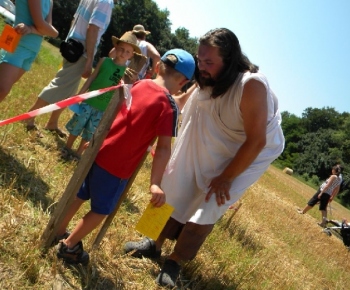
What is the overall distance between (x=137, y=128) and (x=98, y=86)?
88.0 inches

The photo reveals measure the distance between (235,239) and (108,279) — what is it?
264 cm

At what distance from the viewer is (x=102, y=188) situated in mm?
2600

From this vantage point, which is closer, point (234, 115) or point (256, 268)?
point (234, 115)

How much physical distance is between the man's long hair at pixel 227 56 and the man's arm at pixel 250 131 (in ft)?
0.55

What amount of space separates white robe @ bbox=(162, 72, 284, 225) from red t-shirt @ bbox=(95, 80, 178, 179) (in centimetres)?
73

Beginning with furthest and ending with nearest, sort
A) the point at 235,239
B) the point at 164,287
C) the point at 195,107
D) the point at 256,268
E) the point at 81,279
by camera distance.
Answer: the point at 235,239, the point at 256,268, the point at 195,107, the point at 164,287, the point at 81,279

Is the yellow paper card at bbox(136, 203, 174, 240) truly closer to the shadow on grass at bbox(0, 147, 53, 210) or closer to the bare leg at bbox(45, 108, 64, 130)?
the shadow on grass at bbox(0, 147, 53, 210)

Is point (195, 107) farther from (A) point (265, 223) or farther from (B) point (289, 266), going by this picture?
(A) point (265, 223)

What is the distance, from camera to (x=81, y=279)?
8.55 feet

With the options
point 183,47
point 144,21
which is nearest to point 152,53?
point 144,21

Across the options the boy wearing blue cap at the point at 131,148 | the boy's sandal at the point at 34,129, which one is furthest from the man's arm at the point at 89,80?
the boy wearing blue cap at the point at 131,148

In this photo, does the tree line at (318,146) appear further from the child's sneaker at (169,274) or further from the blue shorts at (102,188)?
the blue shorts at (102,188)

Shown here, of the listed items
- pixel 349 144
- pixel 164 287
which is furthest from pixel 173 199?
pixel 349 144

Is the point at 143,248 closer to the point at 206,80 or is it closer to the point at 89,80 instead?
the point at 206,80
